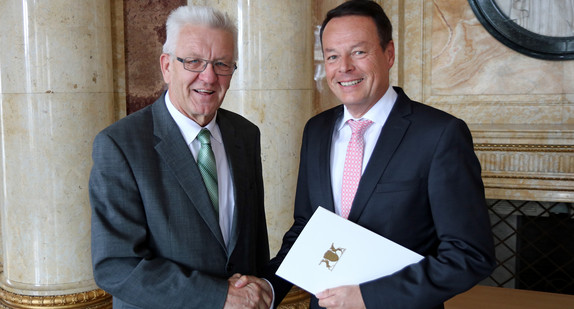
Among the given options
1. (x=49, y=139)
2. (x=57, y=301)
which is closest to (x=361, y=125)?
(x=49, y=139)

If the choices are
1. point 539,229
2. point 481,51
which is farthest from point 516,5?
point 539,229

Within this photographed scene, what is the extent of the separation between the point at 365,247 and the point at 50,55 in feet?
7.95

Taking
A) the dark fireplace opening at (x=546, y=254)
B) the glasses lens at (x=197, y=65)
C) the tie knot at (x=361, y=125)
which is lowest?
the dark fireplace opening at (x=546, y=254)

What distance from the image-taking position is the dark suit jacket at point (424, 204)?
1.74 meters

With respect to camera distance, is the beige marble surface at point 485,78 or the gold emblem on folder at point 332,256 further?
the beige marble surface at point 485,78

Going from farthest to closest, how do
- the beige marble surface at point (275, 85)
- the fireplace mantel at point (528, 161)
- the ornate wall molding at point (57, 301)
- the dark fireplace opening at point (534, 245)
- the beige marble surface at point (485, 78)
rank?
the dark fireplace opening at point (534, 245) < the beige marble surface at point (485, 78) < the fireplace mantel at point (528, 161) < the beige marble surface at point (275, 85) < the ornate wall molding at point (57, 301)

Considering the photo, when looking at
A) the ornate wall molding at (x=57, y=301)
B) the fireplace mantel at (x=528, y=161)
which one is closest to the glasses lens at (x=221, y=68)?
the ornate wall molding at (x=57, y=301)

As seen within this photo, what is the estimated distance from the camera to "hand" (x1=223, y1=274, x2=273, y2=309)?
1838mm

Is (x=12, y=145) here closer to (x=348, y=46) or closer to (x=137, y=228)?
(x=137, y=228)

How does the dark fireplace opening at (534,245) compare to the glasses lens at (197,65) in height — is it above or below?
below

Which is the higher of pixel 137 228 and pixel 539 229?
pixel 137 228

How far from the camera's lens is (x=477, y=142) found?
4.59 metres

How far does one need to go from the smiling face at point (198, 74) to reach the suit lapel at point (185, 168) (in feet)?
0.36

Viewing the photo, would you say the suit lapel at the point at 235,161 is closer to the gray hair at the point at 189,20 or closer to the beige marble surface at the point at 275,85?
the gray hair at the point at 189,20
